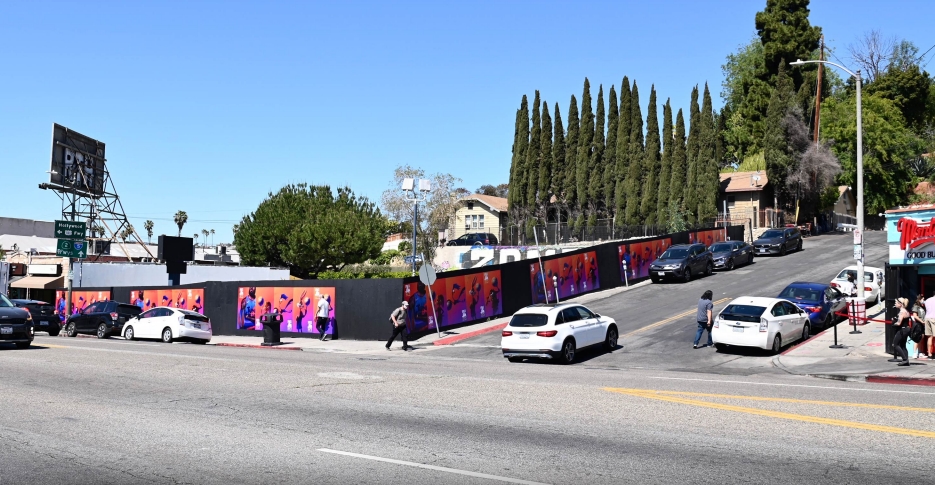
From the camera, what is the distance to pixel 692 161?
6762cm

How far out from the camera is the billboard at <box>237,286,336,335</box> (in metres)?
31.4

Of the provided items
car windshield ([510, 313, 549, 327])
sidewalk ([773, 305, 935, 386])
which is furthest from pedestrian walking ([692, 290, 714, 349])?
car windshield ([510, 313, 549, 327])

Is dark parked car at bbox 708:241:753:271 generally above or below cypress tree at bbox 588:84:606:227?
below

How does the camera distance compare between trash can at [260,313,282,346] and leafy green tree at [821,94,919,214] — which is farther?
leafy green tree at [821,94,919,214]

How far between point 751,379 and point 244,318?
24.0m

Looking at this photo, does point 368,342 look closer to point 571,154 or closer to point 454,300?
point 454,300

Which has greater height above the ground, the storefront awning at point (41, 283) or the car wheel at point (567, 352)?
the storefront awning at point (41, 283)

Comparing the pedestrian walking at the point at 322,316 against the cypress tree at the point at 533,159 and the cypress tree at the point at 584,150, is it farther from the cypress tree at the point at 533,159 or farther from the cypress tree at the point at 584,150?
the cypress tree at the point at 533,159

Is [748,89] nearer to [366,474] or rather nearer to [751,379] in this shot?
[751,379]

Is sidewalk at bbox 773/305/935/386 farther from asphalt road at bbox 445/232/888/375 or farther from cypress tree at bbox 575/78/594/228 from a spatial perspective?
cypress tree at bbox 575/78/594/228

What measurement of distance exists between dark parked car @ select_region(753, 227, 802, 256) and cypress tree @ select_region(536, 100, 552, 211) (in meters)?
31.7

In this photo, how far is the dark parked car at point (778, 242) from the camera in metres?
47.7

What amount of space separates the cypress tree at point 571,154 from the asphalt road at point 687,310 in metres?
27.5

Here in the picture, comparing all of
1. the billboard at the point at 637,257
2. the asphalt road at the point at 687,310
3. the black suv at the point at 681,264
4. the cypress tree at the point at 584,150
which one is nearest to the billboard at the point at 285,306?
the asphalt road at the point at 687,310
